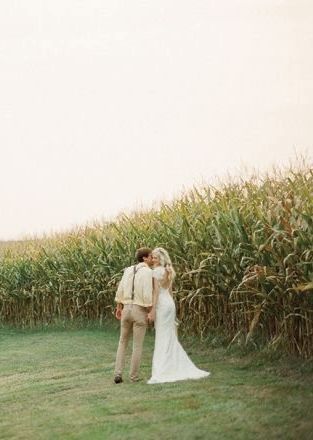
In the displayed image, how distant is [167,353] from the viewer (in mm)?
12461

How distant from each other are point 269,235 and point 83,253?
34.0 ft

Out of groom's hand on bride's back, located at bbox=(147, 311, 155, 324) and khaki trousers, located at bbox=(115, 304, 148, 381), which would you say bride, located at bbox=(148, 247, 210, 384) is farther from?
khaki trousers, located at bbox=(115, 304, 148, 381)

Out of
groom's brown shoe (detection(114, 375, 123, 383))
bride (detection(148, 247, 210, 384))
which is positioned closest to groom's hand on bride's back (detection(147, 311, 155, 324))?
bride (detection(148, 247, 210, 384))

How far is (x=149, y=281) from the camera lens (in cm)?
1185

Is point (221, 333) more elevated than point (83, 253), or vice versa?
point (83, 253)

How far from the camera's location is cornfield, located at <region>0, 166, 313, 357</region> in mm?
12562

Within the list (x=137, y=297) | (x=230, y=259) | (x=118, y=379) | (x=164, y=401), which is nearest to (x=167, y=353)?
(x=118, y=379)

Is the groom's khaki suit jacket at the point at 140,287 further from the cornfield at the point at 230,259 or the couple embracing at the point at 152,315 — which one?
the cornfield at the point at 230,259

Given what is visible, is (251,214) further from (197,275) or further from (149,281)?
(149,281)

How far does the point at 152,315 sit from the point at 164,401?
2012mm

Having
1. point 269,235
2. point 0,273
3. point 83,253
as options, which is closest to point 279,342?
point 269,235

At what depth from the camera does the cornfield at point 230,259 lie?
41.2 feet

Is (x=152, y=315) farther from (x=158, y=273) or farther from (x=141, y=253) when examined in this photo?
(x=141, y=253)

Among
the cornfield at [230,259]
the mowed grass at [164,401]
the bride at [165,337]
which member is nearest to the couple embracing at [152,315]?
the bride at [165,337]
